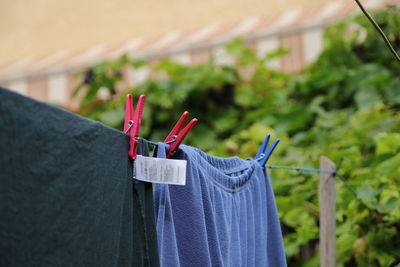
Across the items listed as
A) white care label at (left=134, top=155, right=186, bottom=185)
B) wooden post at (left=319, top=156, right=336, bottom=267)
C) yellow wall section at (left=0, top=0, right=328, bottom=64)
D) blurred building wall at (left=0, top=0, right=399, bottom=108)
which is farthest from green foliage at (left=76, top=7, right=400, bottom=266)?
yellow wall section at (left=0, top=0, right=328, bottom=64)

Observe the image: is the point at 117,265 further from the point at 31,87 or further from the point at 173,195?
the point at 31,87

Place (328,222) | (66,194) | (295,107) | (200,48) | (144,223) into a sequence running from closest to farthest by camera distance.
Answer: (66,194) → (144,223) → (328,222) → (295,107) → (200,48)

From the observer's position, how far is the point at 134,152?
1247 mm

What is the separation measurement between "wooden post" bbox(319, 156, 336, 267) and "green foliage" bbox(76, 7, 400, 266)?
0.73m

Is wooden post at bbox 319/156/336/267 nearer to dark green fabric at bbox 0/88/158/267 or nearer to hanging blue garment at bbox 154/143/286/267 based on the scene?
hanging blue garment at bbox 154/143/286/267

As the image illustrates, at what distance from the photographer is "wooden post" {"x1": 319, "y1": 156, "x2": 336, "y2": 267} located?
226cm

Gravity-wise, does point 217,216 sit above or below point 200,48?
below

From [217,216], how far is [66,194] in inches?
21.9

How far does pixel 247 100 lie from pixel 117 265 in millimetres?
3836

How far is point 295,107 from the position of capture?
4699 mm

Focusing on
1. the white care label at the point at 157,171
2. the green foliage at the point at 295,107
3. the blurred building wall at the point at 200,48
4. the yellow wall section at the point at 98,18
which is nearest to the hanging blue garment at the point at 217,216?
the white care label at the point at 157,171

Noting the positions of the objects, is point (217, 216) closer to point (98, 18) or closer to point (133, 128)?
point (133, 128)

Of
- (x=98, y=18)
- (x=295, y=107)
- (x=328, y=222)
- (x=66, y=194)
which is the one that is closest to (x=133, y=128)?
(x=66, y=194)

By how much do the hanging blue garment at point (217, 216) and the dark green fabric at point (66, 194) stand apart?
0.30 ft
